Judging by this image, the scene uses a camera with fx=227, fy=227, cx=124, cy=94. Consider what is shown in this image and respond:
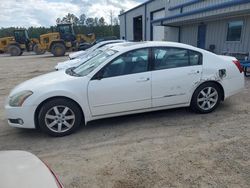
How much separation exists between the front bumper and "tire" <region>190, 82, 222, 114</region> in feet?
10.1

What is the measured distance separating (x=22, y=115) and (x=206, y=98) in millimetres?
3530

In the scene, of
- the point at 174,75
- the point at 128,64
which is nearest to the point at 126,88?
the point at 128,64

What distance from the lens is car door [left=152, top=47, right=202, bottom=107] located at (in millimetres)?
4316

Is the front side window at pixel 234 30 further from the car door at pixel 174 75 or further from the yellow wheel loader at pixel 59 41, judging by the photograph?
the yellow wheel loader at pixel 59 41

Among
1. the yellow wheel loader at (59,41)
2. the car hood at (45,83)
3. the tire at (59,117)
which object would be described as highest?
the yellow wheel loader at (59,41)

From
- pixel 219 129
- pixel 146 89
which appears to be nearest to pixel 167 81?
pixel 146 89

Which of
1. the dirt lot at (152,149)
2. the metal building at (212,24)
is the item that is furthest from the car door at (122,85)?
the metal building at (212,24)

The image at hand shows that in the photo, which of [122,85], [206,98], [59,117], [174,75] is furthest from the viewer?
[206,98]

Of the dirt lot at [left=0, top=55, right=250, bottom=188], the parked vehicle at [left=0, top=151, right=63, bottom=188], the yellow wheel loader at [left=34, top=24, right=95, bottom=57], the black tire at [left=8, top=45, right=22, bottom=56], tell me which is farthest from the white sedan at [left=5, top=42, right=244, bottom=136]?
the black tire at [left=8, top=45, right=22, bottom=56]

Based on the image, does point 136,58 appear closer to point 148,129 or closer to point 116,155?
point 148,129

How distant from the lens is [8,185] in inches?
60.1

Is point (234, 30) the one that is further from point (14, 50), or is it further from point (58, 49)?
point (14, 50)

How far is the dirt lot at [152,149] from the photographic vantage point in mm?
2791

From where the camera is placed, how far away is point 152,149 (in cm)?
346
